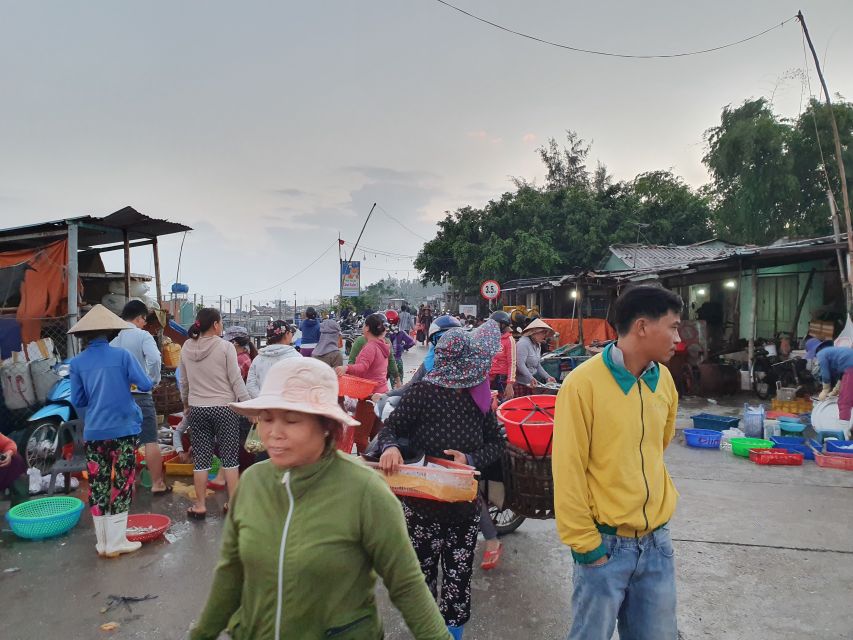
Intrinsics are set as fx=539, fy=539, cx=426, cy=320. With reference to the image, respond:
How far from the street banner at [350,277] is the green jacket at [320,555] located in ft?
69.1

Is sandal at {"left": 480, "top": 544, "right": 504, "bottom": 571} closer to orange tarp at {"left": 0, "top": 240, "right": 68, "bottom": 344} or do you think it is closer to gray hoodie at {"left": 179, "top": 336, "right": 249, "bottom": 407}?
gray hoodie at {"left": 179, "top": 336, "right": 249, "bottom": 407}

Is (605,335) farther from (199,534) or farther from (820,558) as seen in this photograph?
(199,534)

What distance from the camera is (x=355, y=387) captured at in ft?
19.2

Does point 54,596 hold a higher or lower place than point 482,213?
lower

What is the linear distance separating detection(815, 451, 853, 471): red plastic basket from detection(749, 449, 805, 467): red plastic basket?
0.70 ft

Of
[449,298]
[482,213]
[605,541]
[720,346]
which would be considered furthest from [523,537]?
[449,298]

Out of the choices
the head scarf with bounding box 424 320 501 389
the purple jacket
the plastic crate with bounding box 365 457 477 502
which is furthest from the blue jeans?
the purple jacket

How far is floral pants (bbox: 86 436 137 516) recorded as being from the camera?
4242mm

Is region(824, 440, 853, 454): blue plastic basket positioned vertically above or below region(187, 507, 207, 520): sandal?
above

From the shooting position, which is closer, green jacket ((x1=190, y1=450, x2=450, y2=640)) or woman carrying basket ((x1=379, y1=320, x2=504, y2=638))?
green jacket ((x1=190, y1=450, x2=450, y2=640))

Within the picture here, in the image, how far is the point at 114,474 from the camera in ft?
14.0

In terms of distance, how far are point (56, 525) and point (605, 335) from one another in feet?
47.0

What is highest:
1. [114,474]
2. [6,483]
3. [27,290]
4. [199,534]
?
[27,290]

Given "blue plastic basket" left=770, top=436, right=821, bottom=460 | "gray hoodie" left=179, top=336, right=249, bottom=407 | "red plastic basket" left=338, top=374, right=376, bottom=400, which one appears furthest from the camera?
"blue plastic basket" left=770, top=436, right=821, bottom=460
